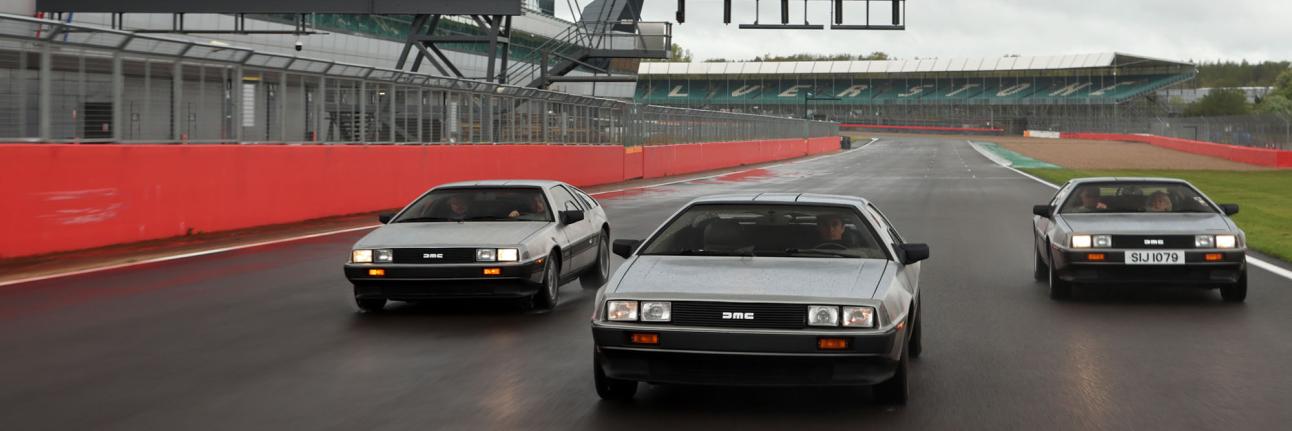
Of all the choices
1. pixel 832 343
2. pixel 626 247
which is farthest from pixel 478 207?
pixel 832 343

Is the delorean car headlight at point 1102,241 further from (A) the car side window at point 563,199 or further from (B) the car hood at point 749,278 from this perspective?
(A) the car side window at point 563,199

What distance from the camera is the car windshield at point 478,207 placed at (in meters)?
11.5

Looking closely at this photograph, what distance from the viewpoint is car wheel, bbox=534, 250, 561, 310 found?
1058cm

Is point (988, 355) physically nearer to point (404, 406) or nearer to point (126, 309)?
point (404, 406)

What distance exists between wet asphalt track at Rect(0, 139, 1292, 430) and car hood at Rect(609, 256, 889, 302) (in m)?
0.59

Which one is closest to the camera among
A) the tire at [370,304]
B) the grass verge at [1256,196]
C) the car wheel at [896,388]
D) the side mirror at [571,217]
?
the car wheel at [896,388]

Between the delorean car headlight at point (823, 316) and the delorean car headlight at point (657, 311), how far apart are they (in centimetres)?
66

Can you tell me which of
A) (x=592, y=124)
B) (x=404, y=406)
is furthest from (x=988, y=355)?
(x=592, y=124)

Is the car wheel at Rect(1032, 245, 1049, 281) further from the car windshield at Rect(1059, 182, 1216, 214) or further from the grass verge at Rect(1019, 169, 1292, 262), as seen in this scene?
the grass verge at Rect(1019, 169, 1292, 262)

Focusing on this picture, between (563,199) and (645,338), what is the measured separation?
6.23 m

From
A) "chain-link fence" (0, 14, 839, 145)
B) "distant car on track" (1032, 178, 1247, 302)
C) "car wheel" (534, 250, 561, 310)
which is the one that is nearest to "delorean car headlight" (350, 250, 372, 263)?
"car wheel" (534, 250, 561, 310)

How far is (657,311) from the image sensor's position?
643 centimetres

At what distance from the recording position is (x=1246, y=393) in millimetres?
7133

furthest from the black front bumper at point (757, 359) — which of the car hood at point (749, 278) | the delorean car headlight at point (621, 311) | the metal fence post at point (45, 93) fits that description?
the metal fence post at point (45, 93)
